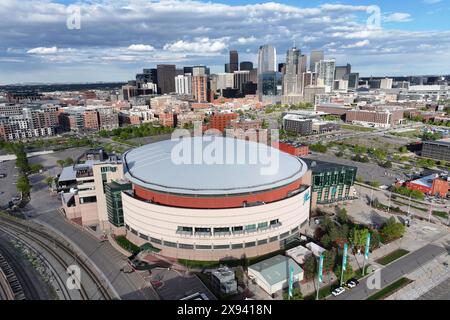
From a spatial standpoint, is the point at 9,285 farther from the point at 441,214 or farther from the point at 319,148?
the point at 319,148

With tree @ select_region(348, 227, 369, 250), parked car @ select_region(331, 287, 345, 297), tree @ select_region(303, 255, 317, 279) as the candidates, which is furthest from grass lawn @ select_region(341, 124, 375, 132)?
parked car @ select_region(331, 287, 345, 297)

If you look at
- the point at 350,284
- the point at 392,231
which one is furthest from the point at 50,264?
the point at 392,231

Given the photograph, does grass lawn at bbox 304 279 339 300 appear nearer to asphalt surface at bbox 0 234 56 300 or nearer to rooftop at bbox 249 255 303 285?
rooftop at bbox 249 255 303 285

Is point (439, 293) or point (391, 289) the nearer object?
Result: point (439, 293)

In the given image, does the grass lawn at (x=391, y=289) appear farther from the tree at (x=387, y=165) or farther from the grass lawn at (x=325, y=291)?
the tree at (x=387, y=165)
